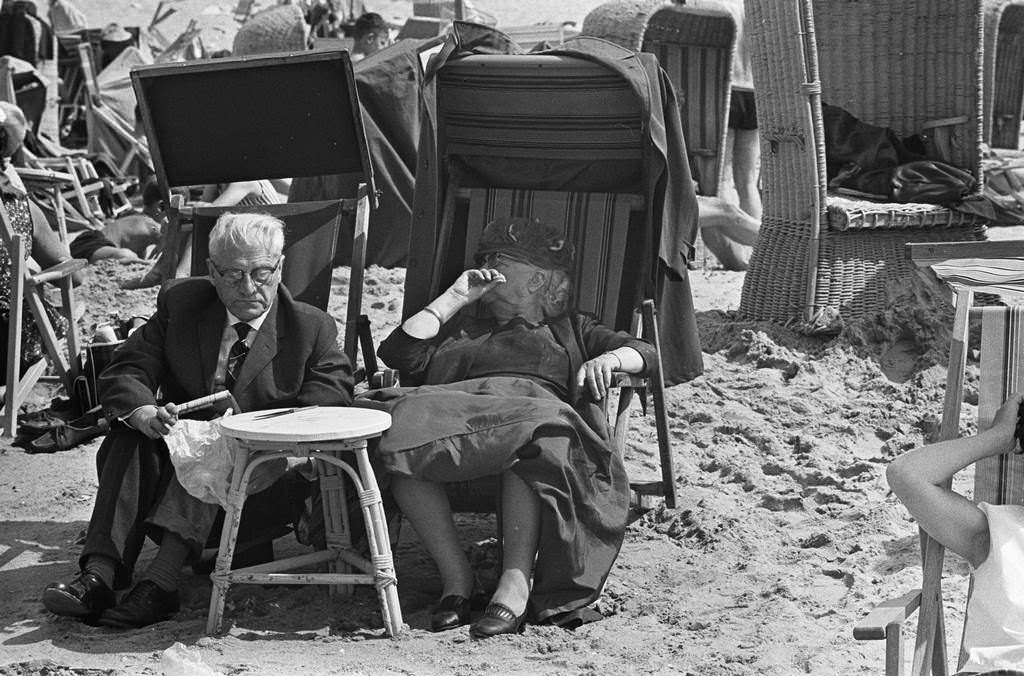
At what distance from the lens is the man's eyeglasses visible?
4.04 meters

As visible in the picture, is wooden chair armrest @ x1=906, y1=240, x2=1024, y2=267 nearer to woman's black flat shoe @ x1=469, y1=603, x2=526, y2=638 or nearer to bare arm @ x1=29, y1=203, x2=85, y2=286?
woman's black flat shoe @ x1=469, y1=603, x2=526, y2=638

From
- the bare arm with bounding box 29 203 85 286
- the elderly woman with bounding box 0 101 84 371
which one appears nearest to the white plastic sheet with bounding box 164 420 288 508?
the elderly woman with bounding box 0 101 84 371

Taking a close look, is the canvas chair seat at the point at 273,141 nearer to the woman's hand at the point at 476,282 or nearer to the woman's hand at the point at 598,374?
the woman's hand at the point at 476,282

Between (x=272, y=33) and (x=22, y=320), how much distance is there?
5.29 meters

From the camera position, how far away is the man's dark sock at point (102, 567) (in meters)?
3.87

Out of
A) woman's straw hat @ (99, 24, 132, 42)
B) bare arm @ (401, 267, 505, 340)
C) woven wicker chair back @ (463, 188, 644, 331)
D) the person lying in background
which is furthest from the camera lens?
woman's straw hat @ (99, 24, 132, 42)

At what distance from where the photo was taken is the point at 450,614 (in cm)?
381

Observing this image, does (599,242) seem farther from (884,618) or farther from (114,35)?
(114,35)

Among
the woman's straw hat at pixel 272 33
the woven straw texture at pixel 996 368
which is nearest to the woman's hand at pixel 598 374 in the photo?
the woven straw texture at pixel 996 368

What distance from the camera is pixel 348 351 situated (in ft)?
15.2

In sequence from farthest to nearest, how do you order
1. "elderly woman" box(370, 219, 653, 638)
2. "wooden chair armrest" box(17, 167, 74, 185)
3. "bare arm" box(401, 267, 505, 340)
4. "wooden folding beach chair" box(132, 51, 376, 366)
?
"wooden chair armrest" box(17, 167, 74, 185) → "wooden folding beach chair" box(132, 51, 376, 366) → "bare arm" box(401, 267, 505, 340) → "elderly woman" box(370, 219, 653, 638)

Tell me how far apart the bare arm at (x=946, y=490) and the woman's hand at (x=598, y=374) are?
136 centimetres

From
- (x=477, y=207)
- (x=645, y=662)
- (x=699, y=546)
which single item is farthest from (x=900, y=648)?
(x=477, y=207)

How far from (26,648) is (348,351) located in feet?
4.83
